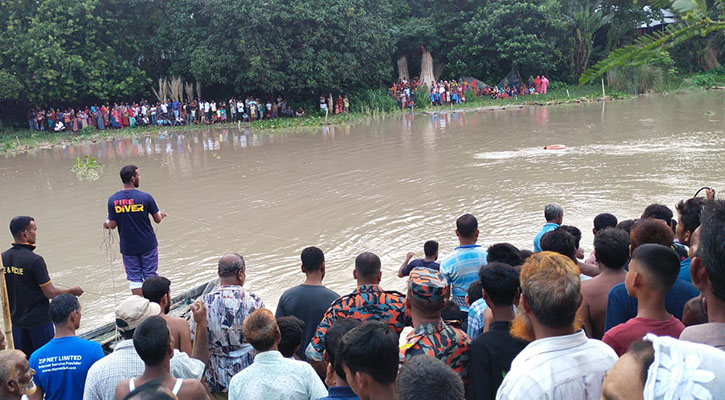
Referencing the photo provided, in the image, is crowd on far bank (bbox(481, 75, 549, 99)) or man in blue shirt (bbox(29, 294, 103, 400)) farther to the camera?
crowd on far bank (bbox(481, 75, 549, 99))

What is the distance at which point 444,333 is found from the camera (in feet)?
9.92

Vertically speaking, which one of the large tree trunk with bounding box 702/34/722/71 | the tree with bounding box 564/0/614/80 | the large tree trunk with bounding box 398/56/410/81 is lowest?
the large tree trunk with bounding box 702/34/722/71

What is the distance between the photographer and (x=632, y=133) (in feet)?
59.7

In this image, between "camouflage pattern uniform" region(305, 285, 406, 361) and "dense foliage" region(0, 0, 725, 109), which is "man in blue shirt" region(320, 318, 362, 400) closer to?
"camouflage pattern uniform" region(305, 285, 406, 361)

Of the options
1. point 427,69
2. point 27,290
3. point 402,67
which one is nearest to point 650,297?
point 27,290

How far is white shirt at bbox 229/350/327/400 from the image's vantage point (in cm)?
310

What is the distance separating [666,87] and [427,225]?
27.7m

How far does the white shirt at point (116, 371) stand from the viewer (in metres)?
3.36

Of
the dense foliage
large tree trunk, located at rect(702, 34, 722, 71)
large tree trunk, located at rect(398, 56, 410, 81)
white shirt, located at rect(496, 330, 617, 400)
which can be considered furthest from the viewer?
large tree trunk, located at rect(398, 56, 410, 81)

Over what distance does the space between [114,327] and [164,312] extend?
4.78 ft

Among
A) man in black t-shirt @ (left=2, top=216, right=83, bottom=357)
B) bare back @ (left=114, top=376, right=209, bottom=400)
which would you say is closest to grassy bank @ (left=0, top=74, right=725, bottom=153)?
man in black t-shirt @ (left=2, top=216, right=83, bottom=357)

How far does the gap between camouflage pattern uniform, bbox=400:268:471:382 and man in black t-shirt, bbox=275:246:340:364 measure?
133 cm

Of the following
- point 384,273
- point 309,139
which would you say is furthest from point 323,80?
point 384,273

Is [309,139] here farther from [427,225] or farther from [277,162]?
[427,225]
